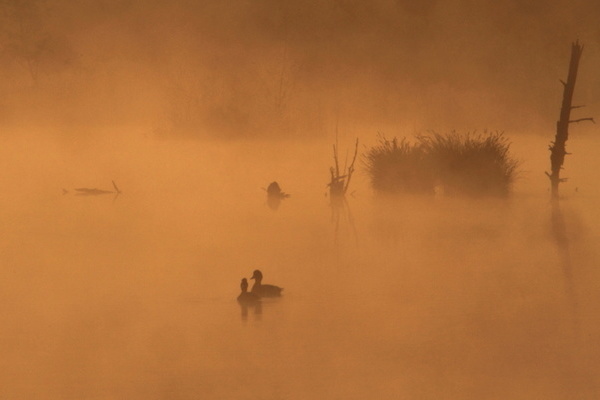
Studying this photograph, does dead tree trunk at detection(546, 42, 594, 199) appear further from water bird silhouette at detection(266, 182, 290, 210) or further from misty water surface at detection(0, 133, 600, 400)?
water bird silhouette at detection(266, 182, 290, 210)

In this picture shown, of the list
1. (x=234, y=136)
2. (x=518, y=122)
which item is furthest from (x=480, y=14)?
(x=234, y=136)

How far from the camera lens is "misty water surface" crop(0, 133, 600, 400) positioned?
206 inches

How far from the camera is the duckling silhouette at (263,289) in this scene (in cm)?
695

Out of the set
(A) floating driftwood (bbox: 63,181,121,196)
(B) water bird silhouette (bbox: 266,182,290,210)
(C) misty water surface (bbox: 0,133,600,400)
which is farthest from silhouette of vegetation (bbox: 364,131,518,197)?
(A) floating driftwood (bbox: 63,181,121,196)

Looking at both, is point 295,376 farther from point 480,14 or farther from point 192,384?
point 480,14

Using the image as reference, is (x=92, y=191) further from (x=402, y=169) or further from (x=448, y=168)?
(x=448, y=168)

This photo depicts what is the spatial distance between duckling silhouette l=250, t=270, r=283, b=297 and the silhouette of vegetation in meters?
5.72

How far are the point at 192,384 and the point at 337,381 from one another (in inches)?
22.2

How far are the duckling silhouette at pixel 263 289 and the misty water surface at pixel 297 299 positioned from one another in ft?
0.22

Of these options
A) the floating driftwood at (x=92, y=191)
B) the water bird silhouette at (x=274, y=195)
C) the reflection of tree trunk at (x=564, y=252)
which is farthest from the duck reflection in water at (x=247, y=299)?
the floating driftwood at (x=92, y=191)

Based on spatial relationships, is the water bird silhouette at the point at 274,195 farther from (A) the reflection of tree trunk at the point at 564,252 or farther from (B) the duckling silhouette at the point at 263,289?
(B) the duckling silhouette at the point at 263,289

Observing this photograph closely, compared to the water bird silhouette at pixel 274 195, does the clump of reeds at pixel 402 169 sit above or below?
above

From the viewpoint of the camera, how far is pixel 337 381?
5.18 metres

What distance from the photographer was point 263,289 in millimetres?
6973
